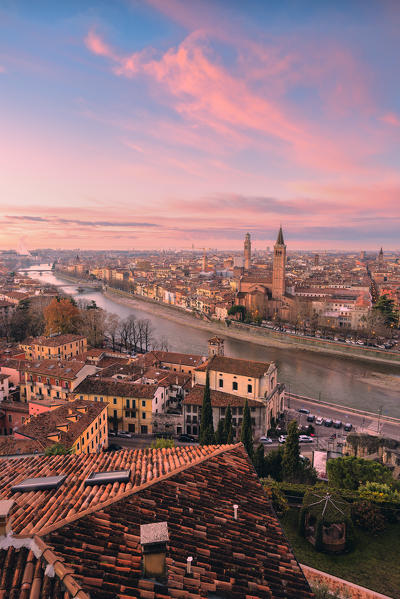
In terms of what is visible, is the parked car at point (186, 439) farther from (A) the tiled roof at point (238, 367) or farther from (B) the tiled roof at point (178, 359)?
(B) the tiled roof at point (178, 359)

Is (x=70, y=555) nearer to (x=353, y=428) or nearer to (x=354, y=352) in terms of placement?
(x=353, y=428)

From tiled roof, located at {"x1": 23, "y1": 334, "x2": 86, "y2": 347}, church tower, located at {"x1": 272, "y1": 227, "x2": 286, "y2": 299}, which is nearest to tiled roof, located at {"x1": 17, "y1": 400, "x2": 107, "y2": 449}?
tiled roof, located at {"x1": 23, "y1": 334, "x2": 86, "y2": 347}

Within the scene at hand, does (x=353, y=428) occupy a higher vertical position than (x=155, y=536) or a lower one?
lower

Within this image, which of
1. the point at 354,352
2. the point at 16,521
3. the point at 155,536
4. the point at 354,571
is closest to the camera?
the point at 155,536

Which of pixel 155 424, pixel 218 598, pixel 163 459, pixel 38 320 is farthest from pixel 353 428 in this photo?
pixel 38 320

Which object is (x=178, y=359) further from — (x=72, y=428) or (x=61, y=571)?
(x=61, y=571)

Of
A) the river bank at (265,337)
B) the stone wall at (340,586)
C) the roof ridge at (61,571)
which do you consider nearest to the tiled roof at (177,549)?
the roof ridge at (61,571)

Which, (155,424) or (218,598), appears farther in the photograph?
(155,424)
